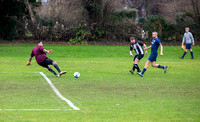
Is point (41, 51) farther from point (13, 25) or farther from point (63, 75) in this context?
point (13, 25)

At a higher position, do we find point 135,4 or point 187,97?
point 135,4

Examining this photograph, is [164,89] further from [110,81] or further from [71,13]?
[71,13]

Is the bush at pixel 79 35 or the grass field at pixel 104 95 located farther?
the bush at pixel 79 35

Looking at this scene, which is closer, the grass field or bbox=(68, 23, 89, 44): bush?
the grass field

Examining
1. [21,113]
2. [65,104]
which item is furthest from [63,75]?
[21,113]

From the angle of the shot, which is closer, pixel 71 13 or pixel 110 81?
pixel 110 81

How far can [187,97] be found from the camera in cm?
1116

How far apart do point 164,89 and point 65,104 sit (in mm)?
4356

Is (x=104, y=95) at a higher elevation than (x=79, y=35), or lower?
lower

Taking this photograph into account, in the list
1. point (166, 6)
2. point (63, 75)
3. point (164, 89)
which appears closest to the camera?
point (164, 89)

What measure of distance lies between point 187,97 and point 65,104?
3.79 metres

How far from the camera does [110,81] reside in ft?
48.9

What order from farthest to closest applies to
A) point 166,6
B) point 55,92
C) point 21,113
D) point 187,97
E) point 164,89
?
point 166,6, point 164,89, point 55,92, point 187,97, point 21,113

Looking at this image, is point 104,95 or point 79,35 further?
point 79,35
